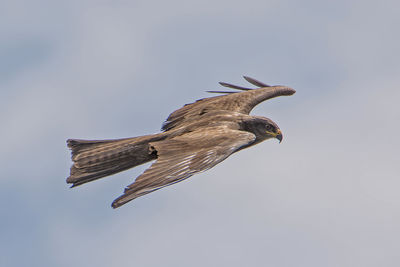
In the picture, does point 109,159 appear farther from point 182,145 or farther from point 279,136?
point 279,136

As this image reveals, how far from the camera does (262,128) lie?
1725cm

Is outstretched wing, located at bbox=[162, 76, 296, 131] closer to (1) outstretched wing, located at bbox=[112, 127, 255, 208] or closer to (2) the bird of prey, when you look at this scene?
(2) the bird of prey

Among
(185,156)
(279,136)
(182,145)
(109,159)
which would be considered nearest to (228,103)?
(279,136)

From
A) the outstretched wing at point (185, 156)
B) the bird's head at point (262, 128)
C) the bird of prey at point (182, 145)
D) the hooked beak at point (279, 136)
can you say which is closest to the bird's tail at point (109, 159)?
the bird of prey at point (182, 145)

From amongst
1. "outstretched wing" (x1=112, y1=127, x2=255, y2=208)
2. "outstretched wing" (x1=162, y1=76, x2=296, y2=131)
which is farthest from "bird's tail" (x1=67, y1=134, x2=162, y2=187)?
"outstretched wing" (x1=162, y1=76, x2=296, y2=131)

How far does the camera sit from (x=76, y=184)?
15336 millimetres

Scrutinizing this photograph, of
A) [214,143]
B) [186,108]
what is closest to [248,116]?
[186,108]

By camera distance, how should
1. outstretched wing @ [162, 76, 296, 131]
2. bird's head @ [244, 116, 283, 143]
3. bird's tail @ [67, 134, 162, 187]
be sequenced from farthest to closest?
outstretched wing @ [162, 76, 296, 131]
bird's head @ [244, 116, 283, 143]
bird's tail @ [67, 134, 162, 187]

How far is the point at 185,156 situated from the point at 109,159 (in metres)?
2.45

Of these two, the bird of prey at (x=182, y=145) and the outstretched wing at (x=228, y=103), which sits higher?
the outstretched wing at (x=228, y=103)

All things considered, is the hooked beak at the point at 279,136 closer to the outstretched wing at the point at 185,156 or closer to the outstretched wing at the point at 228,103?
the outstretched wing at the point at 228,103

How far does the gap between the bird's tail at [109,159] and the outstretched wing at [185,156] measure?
28.4 inches

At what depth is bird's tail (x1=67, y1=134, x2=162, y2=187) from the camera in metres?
15.4

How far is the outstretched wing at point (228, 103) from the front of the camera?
1788 cm
